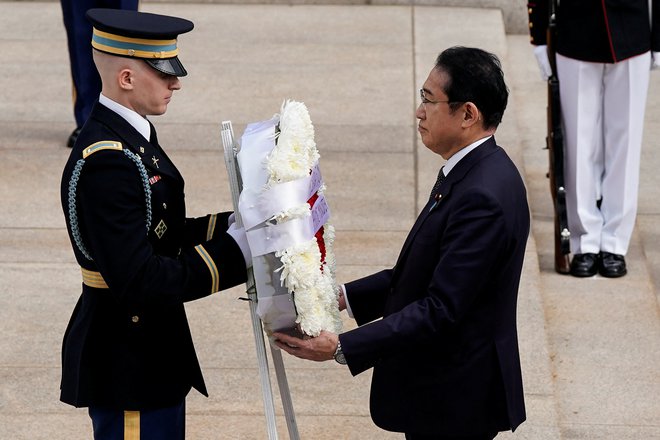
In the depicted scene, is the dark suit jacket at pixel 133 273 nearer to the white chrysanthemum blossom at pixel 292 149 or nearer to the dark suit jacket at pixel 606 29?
the white chrysanthemum blossom at pixel 292 149

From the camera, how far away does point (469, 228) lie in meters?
3.02

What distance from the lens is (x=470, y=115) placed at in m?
3.09

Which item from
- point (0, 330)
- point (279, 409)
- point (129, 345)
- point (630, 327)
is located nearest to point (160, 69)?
point (129, 345)

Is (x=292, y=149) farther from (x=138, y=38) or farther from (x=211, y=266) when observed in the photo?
(x=138, y=38)

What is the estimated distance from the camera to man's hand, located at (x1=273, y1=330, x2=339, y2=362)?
3195 millimetres

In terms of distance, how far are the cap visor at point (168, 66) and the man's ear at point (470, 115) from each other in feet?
2.39

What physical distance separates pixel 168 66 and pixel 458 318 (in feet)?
3.21

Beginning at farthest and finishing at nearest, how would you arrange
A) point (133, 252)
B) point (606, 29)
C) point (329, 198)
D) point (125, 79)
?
point (329, 198), point (606, 29), point (125, 79), point (133, 252)

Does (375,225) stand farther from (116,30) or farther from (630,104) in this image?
(116,30)

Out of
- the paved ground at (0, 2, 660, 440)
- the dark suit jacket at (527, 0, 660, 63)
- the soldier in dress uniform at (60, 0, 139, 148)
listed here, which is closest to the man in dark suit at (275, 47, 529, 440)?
the paved ground at (0, 2, 660, 440)

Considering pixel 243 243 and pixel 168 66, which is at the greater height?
pixel 168 66

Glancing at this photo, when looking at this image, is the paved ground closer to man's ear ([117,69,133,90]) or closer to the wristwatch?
the wristwatch

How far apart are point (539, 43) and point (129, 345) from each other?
3381mm

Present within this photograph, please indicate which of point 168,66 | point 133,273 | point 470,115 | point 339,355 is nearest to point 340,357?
point 339,355
